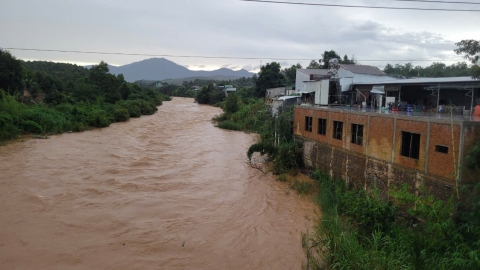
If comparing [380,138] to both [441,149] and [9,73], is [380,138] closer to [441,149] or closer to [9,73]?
[441,149]

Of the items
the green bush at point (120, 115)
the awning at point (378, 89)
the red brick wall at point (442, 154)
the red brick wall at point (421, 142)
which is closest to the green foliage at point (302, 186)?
the red brick wall at point (421, 142)

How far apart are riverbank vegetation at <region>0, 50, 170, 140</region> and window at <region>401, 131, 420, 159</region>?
2186 cm

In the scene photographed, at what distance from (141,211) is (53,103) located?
23.3m

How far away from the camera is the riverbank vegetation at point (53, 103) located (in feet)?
74.5

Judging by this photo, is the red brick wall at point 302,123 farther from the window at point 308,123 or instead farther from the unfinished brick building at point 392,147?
the window at point 308,123

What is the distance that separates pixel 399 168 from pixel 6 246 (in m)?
11.1

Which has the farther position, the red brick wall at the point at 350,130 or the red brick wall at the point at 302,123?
the red brick wall at the point at 302,123

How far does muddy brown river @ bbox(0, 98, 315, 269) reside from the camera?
Result: 826cm

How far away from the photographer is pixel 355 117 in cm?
1268

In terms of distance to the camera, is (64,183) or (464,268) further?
(64,183)

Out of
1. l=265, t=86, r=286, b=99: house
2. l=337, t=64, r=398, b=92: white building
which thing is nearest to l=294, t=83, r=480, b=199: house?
l=337, t=64, r=398, b=92: white building

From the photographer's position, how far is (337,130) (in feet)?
46.0

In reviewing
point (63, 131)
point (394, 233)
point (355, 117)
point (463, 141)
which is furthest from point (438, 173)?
point (63, 131)

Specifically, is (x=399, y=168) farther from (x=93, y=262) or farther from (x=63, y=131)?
(x=63, y=131)
